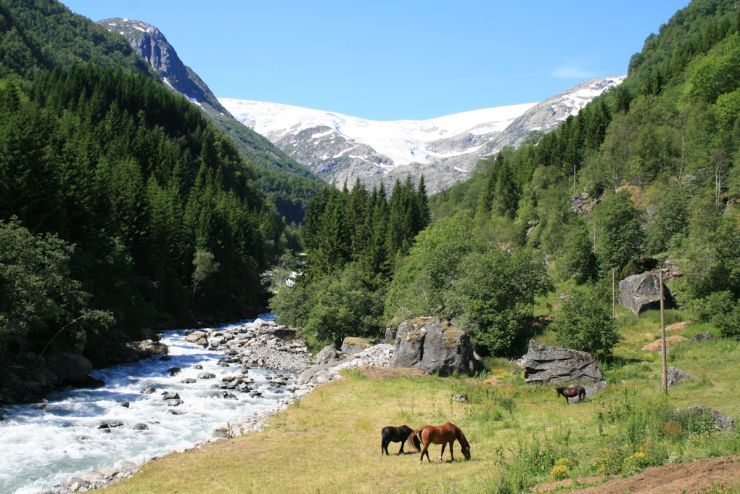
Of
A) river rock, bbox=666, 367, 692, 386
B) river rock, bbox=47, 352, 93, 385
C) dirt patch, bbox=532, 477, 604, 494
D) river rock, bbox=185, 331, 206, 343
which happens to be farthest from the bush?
river rock, bbox=185, 331, 206, 343

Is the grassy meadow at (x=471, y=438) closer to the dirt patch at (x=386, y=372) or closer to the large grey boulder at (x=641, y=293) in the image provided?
the dirt patch at (x=386, y=372)

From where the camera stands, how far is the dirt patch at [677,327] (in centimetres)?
4894

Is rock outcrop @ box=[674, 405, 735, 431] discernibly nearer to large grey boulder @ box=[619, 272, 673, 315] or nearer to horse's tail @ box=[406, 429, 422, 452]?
horse's tail @ box=[406, 429, 422, 452]

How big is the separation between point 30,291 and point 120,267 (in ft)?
62.1

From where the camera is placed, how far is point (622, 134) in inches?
3696

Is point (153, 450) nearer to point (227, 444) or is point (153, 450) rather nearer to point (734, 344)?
point (227, 444)

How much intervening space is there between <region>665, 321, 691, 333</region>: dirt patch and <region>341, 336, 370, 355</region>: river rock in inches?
1150

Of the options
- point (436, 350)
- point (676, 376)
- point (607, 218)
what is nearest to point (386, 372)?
point (436, 350)

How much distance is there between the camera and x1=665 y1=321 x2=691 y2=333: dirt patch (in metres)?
48.9

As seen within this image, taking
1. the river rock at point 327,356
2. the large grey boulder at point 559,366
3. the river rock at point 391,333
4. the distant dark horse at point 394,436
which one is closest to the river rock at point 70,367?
the river rock at point 327,356

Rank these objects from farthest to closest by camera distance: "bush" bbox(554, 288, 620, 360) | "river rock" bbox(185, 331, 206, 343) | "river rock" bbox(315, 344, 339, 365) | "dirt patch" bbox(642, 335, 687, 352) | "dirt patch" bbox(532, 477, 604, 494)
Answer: "river rock" bbox(185, 331, 206, 343) < "river rock" bbox(315, 344, 339, 365) < "dirt patch" bbox(642, 335, 687, 352) < "bush" bbox(554, 288, 620, 360) < "dirt patch" bbox(532, 477, 604, 494)

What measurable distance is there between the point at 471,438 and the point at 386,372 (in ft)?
54.6

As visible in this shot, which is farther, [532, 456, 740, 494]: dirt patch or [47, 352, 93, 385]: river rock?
[47, 352, 93, 385]: river rock

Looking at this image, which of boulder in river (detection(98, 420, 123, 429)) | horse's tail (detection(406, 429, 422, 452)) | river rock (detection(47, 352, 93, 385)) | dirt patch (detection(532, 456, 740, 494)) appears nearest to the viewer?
dirt patch (detection(532, 456, 740, 494))
